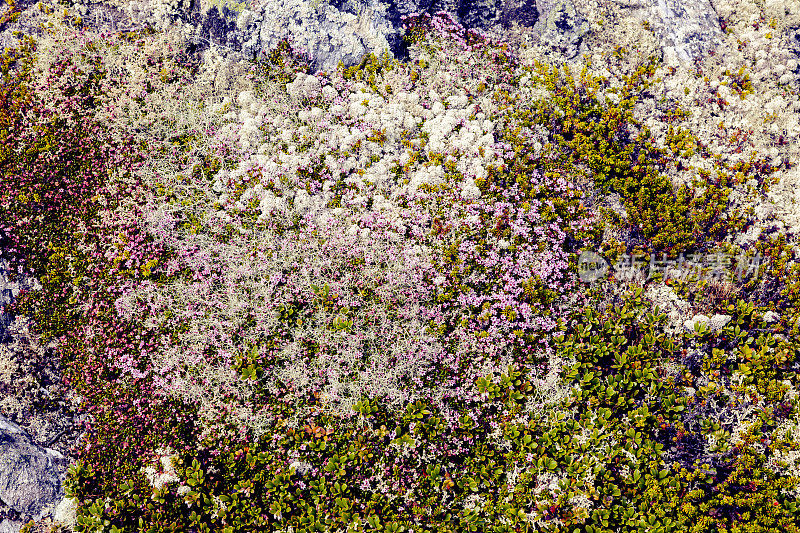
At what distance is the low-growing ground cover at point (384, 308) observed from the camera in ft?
21.2

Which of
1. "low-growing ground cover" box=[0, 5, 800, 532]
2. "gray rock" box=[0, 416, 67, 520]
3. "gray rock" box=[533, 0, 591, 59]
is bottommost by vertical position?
"gray rock" box=[0, 416, 67, 520]

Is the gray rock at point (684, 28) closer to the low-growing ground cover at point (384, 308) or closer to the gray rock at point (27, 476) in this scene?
the low-growing ground cover at point (384, 308)

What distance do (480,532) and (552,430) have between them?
167 cm

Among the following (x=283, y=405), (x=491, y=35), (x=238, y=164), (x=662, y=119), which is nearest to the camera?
(x=283, y=405)

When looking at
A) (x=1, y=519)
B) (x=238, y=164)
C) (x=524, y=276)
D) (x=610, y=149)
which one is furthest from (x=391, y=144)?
(x=1, y=519)

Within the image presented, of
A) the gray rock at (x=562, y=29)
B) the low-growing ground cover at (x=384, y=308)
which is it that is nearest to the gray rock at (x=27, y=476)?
the low-growing ground cover at (x=384, y=308)

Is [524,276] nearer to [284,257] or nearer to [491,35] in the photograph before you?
[284,257]

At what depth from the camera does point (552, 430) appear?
662cm

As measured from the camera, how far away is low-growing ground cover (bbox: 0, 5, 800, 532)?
6.48m
